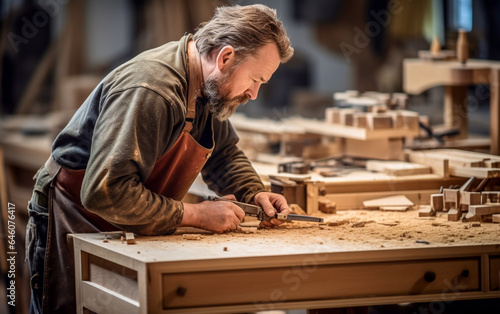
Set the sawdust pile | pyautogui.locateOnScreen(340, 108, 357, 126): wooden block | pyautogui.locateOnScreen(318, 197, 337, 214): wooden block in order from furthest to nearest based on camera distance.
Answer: pyautogui.locateOnScreen(340, 108, 357, 126): wooden block < pyautogui.locateOnScreen(318, 197, 337, 214): wooden block < the sawdust pile

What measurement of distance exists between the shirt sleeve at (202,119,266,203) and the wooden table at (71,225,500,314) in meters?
0.48

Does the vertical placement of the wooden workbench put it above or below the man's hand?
below

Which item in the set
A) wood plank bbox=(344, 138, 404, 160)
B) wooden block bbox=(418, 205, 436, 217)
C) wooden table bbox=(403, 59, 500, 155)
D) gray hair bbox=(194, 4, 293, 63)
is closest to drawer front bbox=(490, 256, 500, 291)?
wooden block bbox=(418, 205, 436, 217)

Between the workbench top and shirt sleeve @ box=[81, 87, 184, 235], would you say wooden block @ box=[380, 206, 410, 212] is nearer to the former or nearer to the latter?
the workbench top

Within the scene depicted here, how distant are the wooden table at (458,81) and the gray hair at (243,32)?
7.22ft

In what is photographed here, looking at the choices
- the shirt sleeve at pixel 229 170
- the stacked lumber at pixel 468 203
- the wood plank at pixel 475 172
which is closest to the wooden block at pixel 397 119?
the wood plank at pixel 475 172

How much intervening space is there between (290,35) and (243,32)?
20.7 feet

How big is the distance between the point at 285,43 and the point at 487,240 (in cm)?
108

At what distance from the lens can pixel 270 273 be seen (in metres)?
2.68

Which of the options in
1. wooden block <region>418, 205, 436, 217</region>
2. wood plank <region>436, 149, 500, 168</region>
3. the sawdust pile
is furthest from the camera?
wood plank <region>436, 149, 500, 168</region>

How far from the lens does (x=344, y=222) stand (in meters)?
3.28

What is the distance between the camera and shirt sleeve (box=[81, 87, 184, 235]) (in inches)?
109

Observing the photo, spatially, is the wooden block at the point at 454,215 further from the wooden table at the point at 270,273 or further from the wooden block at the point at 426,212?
the wooden table at the point at 270,273

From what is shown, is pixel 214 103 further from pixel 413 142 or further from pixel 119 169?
pixel 413 142
